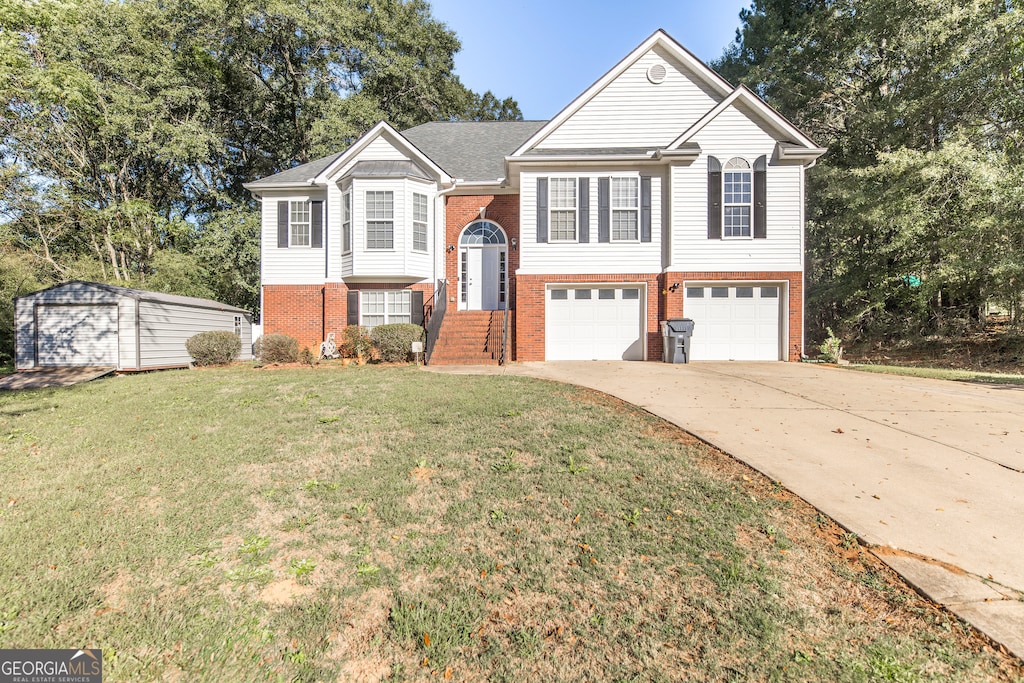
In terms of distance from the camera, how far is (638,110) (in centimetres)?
1403

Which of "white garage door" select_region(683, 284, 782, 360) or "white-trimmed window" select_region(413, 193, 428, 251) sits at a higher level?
"white-trimmed window" select_region(413, 193, 428, 251)

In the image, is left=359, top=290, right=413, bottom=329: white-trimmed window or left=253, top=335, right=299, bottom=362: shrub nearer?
left=253, top=335, right=299, bottom=362: shrub

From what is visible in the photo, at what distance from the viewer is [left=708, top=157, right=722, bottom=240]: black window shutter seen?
13117mm

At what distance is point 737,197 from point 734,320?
3638 mm

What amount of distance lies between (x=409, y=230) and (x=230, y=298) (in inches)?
441

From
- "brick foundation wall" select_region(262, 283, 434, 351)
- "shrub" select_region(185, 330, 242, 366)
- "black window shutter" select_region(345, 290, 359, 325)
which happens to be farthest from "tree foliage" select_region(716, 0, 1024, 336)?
"shrub" select_region(185, 330, 242, 366)

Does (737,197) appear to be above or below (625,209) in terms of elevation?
above

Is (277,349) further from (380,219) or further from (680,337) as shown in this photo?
(680,337)

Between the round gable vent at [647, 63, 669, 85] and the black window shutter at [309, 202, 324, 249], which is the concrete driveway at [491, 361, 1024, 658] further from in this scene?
the black window shutter at [309, 202, 324, 249]

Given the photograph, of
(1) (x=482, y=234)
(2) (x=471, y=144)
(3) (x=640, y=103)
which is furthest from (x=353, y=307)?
(3) (x=640, y=103)

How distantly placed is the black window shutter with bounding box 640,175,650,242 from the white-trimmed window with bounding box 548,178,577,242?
1.98 metres

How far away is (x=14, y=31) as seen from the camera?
11.0 meters

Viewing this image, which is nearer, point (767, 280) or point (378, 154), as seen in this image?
point (767, 280)

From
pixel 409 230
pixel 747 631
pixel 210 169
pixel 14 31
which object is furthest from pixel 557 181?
pixel 210 169
